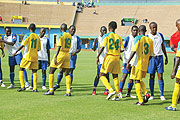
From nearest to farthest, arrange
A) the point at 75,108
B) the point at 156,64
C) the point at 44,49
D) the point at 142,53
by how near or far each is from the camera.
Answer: the point at 75,108, the point at 142,53, the point at 156,64, the point at 44,49

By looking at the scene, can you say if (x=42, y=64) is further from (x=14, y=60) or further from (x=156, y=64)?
(x=156, y=64)

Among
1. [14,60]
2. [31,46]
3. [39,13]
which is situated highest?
[39,13]

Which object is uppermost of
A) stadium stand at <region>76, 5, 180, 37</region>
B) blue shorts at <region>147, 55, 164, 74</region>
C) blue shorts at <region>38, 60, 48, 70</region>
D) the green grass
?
stadium stand at <region>76, 5, 180, 37</region>

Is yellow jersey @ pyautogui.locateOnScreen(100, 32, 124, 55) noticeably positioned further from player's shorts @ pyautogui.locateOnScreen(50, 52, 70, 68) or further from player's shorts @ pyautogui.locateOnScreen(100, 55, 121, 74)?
player's shorts @ pyautogui.locateOnScreen(50, 52, 70, 68)

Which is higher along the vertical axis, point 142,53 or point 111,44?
point 111,44

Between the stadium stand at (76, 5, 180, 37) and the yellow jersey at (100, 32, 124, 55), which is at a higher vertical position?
the stadium stand at (76, 5, 180, 37)

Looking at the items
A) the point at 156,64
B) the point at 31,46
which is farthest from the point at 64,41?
the point at 156,64

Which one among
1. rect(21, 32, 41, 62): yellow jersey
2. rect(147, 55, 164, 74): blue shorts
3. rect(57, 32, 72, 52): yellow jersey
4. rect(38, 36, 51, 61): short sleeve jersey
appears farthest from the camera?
rect(38, 36, 51, 61): short sleeve jersey

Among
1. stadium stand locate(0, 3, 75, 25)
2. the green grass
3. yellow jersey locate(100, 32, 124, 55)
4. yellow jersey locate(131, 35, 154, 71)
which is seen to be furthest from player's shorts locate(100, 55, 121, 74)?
stadium stand locate(0, 3, 75, 25)

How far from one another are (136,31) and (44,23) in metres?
54.6

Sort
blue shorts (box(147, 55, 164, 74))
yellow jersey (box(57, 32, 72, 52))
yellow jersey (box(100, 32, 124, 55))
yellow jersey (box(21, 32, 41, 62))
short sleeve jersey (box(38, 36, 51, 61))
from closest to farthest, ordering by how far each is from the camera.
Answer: yellow jersey (box(100, 32, 124, 55)), blue shorts (box(147, 55, 164, 74)), yellow jersey (box(57, 32, 72, 52)), yellow jersey (box(21, 32, 41, 62)), short sleeve jersey (box(38, 36, 51, 61))

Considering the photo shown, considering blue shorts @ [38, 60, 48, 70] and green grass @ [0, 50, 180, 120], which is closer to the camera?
green grass @ [0, 50, 180, 120]

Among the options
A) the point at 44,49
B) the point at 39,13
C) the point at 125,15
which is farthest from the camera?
the point at 39,13

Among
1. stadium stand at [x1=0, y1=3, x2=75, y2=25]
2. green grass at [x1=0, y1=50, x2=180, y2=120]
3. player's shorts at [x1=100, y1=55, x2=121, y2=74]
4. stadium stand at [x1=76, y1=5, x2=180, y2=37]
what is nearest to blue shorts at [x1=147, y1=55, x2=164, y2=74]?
green grass at [x1=0, y1=50, x2=180, y2=120]
